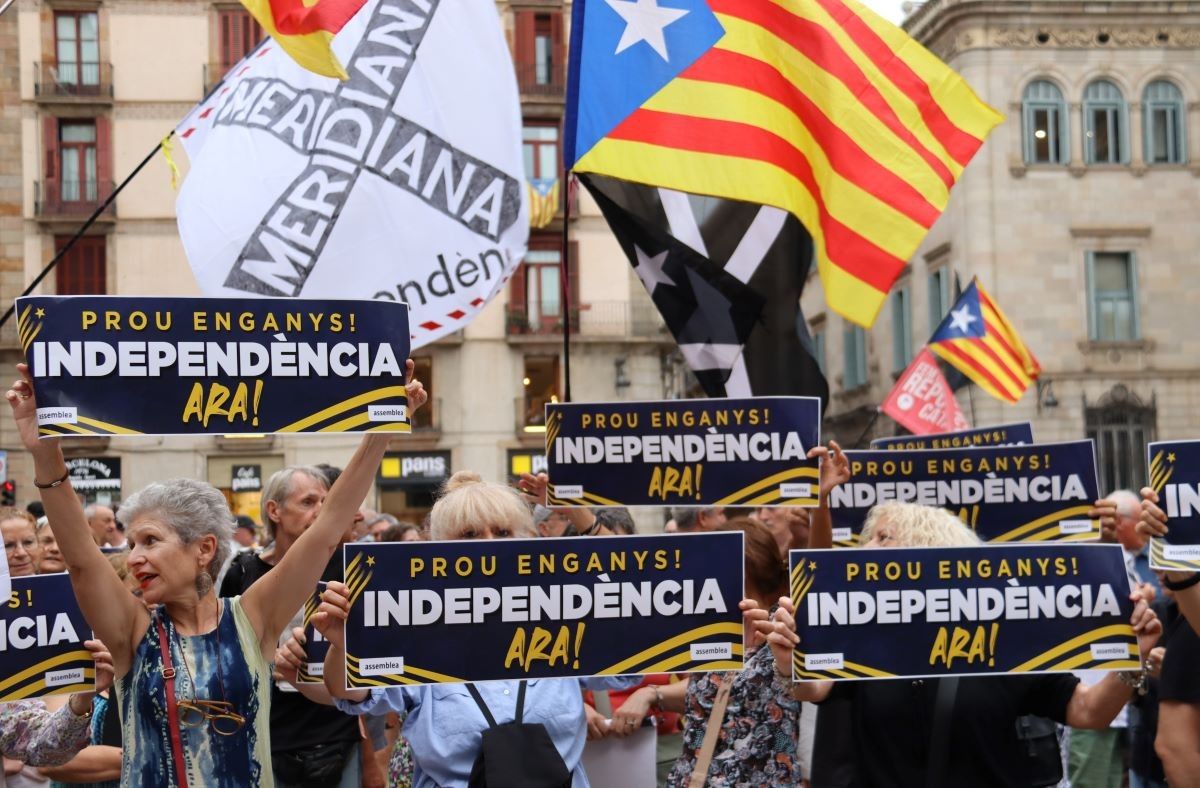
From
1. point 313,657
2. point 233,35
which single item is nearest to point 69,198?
point 233,35

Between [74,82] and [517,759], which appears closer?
[517,759]

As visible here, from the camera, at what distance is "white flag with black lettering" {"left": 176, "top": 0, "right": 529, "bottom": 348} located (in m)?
7.68

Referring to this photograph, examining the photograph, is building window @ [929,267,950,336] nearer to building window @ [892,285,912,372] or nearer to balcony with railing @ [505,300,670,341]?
building window @ [892,285,912,372]

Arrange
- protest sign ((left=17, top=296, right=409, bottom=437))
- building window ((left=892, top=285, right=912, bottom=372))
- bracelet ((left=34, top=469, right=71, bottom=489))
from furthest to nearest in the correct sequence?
building window ((left=892, top=285, right=912, bottom=372)) → protest sign ((left=17, top=296, right=409, bottom=437)) → bracelet ((left=34, top=469, right=71, bottom=489))

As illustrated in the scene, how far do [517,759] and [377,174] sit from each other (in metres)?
4.04

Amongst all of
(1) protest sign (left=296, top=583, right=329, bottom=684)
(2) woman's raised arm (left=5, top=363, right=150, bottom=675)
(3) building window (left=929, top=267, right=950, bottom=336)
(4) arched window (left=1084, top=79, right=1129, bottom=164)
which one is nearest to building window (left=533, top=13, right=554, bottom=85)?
(3) building window (left=929, top=267, right=950, bottom=336)

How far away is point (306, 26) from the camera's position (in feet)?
21.6

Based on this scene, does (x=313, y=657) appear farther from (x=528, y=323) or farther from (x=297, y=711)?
(x=528, y=323)

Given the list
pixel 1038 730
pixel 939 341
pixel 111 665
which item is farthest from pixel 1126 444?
pixel 111 665

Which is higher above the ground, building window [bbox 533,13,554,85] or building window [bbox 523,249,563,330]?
building window [bbox 533,13,554,85]

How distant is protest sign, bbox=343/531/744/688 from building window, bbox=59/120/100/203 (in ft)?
114

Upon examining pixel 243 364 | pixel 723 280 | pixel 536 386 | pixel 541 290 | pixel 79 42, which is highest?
pixel 79 42

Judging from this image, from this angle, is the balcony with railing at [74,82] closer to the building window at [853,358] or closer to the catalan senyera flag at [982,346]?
the building window at [853,358]

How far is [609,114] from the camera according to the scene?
7.52m
